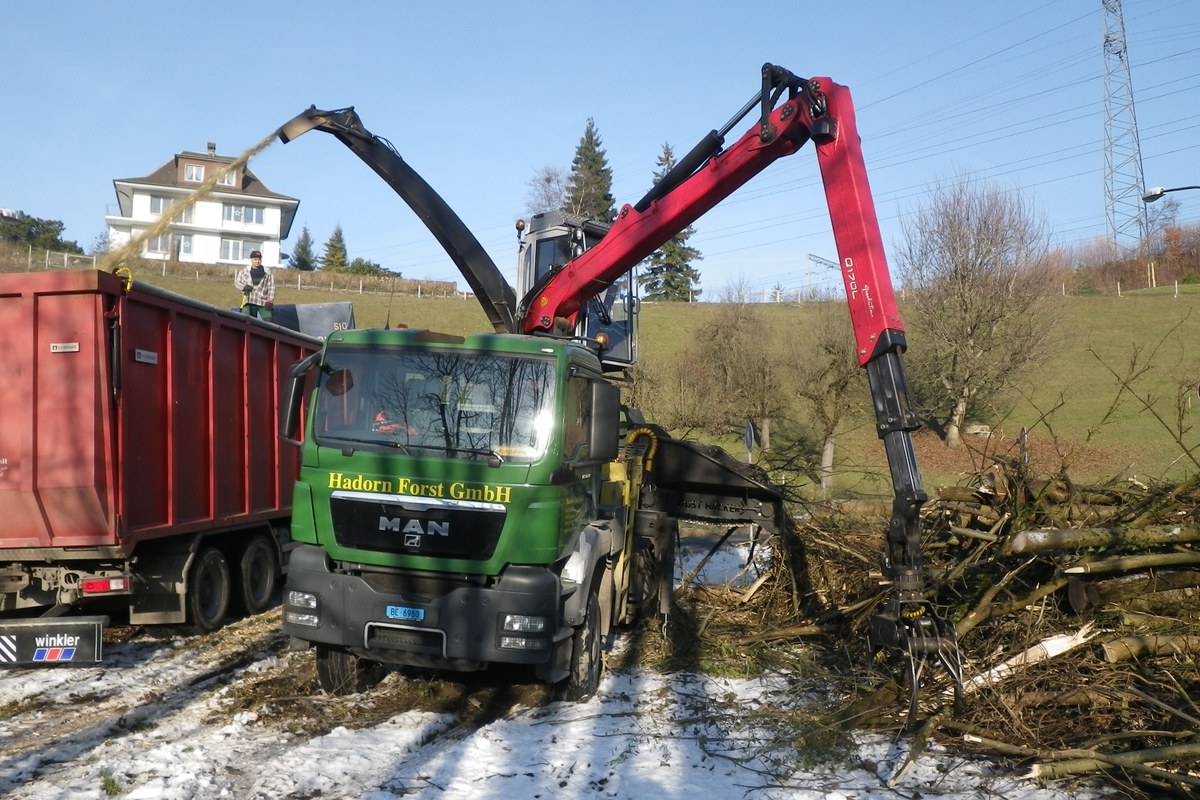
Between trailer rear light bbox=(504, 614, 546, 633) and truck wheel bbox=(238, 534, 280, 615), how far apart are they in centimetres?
472

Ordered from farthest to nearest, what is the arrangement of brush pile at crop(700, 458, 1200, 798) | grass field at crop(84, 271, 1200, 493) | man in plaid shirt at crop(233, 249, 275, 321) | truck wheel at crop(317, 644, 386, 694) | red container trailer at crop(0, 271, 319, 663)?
1. grass field at crop(84, 271, 1200, 493)
2. man in plaid shirt at crop(233, 249, 275, 321)
3. red container trailer at crop(0, 271, 319, 663)
4. truck wheel at crop(317, 644, 386, 694)
5. brush pile at crop(700, 458, 1200, 798)

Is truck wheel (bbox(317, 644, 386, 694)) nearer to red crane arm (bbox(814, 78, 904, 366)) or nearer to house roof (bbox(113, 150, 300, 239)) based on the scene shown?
red crane arm (bbox(814, 78, 904, 366))

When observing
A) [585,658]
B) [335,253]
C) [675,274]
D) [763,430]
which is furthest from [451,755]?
[335,253]

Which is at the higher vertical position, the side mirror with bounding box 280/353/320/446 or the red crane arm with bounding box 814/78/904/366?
the red crane arm with bounding box 814/78/904/366

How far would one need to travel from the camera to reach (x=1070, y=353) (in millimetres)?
41469

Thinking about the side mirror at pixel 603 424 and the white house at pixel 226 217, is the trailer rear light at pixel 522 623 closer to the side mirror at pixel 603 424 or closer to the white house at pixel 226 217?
the side mirror at pixel 603 424

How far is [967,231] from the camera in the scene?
29656 mm

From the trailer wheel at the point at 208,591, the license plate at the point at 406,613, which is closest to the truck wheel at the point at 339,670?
the license plate at the point at 406,613

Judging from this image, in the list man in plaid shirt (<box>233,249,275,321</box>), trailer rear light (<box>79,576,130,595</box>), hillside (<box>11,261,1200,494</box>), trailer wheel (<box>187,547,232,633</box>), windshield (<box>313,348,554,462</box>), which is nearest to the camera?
windshield (<box>313,348,554,462</box>)

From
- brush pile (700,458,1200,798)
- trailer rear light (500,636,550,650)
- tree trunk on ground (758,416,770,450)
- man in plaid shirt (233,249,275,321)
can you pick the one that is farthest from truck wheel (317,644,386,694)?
tree trunk on ground (758,416,770,450)

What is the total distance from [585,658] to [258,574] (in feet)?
16.3

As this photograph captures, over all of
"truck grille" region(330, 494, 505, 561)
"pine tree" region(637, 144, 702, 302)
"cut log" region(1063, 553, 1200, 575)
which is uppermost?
"pine tree" region(637, 144, 702, 302)

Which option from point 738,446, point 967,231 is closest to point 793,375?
point 738,446

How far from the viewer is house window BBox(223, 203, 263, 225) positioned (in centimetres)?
6309
